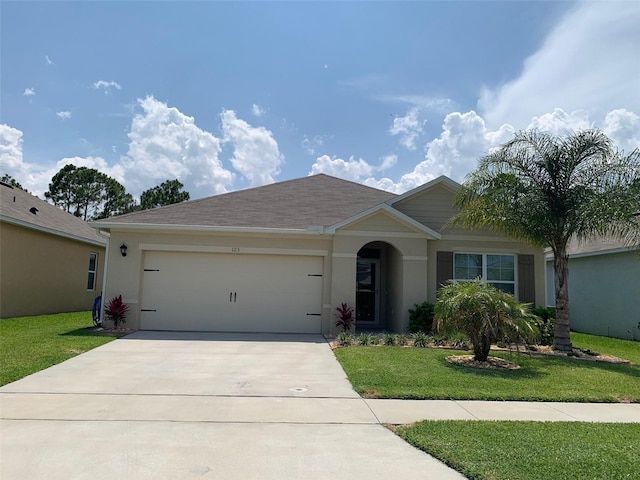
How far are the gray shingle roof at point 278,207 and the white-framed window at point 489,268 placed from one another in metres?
3.78

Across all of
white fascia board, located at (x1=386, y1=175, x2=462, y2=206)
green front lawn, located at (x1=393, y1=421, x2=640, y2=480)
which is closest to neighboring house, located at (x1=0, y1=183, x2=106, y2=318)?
white fascia board, located at (x1=386, y1=175, x2=462, y2=206)

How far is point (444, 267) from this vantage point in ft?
44.8

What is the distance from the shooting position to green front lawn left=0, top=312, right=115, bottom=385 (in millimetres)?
7707

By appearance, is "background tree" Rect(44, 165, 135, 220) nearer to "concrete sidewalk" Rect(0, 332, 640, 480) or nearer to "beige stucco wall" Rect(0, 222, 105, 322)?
"beige stucco wall" Rect(0, 222, 105, 322)

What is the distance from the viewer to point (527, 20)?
11.0 m

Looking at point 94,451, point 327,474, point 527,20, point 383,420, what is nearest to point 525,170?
point 527,20

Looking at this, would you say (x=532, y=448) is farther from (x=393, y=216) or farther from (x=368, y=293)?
(x=368, y=293)

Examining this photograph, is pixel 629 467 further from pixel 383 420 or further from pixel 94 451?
pixel 94 451

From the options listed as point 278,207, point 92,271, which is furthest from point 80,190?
point 278,207

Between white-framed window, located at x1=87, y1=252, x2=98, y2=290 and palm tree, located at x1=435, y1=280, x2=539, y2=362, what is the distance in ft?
56.5

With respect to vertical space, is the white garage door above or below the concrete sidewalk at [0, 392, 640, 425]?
above

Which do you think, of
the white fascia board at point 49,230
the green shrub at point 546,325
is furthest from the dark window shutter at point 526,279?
the white fascia board at point 49,230

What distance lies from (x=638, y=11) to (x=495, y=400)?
30.9 ft

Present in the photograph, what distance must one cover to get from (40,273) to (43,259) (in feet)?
1.77
